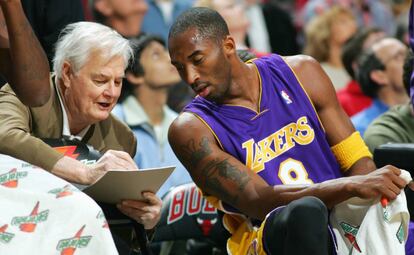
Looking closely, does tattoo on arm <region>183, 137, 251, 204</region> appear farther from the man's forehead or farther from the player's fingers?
the man's forehead

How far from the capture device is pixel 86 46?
3.75m

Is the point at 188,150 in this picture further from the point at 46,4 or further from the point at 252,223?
the point at 46,4

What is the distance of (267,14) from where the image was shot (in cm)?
832

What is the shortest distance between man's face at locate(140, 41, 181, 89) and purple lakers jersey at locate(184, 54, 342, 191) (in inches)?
85.0

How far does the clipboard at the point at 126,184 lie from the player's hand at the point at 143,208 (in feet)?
0.07

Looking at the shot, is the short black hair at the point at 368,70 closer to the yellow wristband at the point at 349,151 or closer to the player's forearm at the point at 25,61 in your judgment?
the yellow wristband at the point at 349,151

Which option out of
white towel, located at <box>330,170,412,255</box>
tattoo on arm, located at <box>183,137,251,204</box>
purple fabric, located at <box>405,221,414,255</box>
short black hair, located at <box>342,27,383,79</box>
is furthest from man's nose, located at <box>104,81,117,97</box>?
short black hair, located at <box>342,27,383,79</box>

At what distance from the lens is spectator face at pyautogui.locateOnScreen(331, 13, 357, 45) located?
754cm

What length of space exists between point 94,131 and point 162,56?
218cm

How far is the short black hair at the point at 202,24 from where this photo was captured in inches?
145

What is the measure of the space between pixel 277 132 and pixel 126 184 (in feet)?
2.36

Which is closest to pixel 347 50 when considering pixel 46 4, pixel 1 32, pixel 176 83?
pixel 176 83

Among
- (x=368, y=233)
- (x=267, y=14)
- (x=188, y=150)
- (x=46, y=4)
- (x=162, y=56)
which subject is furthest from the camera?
(x=267, y=14)

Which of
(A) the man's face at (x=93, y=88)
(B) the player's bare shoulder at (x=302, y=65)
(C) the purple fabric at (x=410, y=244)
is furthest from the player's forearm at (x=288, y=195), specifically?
(A) the man's face at (x=93, y=88)
